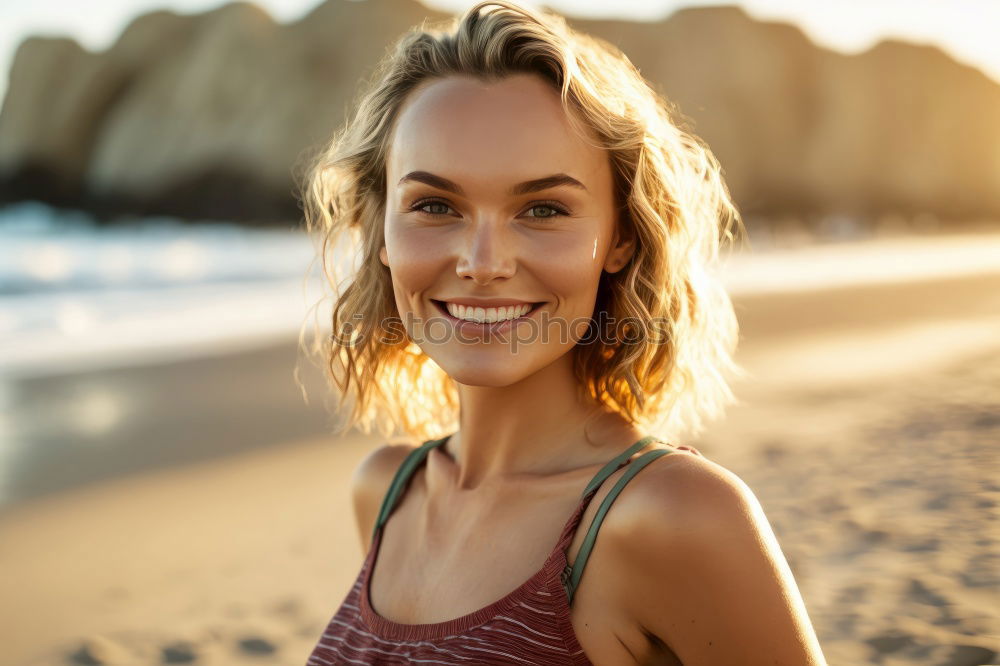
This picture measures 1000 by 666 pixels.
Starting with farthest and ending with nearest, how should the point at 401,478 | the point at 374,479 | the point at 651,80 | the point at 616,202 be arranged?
1. the point at 651,80
2. the point at 374,479
3. the point at 401,478
4. the point at 616,202

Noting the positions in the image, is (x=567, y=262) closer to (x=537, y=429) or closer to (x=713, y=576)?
(x=537, y=429)

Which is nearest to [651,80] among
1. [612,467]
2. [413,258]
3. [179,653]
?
[179,653]

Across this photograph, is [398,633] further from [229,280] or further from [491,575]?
[229,280]

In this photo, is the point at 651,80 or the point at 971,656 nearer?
the point at 971,656

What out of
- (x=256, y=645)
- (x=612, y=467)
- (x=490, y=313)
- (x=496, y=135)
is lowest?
(x=256, y=645)

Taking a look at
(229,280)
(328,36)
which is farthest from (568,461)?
(328,36)

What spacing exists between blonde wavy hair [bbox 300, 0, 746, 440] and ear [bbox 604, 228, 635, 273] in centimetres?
2

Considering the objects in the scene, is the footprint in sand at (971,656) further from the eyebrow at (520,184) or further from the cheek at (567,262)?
the eyebrow at (520,184)

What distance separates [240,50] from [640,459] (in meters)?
80.8

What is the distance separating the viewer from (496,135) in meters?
1.87

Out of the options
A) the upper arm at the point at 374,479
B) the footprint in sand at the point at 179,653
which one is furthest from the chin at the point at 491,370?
the footprint in sand at the point at 179,653

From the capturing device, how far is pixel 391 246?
2.04m

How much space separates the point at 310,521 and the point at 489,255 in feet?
11.4

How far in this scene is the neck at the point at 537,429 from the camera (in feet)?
6.76
